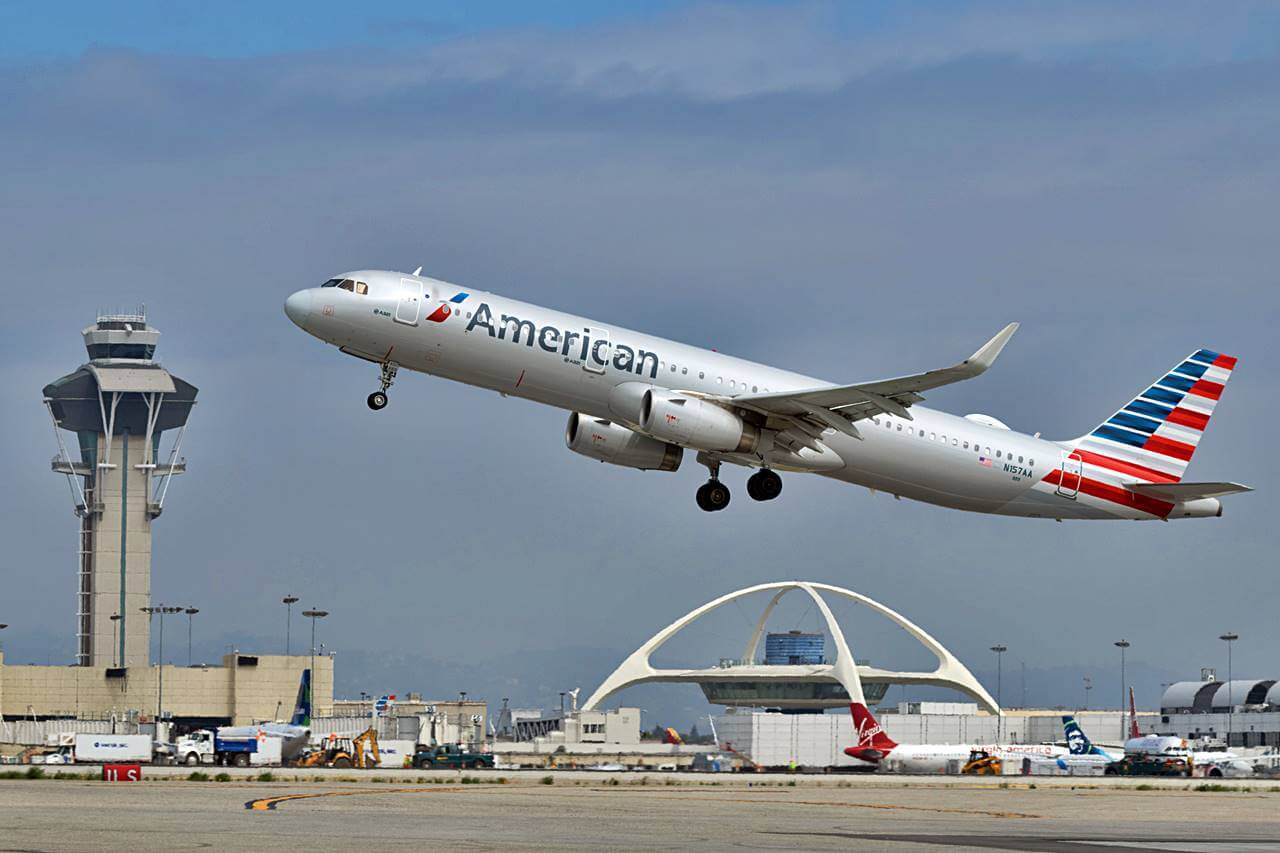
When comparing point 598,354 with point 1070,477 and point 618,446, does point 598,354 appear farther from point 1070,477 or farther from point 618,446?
point 1070,477

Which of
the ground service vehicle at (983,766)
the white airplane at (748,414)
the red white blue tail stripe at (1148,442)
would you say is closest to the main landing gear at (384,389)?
the white airplane at (748,414)

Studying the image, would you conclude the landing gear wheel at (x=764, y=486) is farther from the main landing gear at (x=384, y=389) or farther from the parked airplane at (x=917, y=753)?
the parked airplane at (x=917, y=753)

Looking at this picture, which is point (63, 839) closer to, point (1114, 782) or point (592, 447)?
point (592, 447)

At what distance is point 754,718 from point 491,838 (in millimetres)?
123234

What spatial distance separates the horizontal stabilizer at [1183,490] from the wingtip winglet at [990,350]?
1205 centimetres

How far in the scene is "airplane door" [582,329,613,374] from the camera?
54438mm

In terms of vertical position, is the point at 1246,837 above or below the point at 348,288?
below

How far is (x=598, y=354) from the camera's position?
54594mm

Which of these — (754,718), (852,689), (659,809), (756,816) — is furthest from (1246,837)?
(852,689)

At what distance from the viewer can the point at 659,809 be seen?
52219 mm

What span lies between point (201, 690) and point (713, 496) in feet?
460

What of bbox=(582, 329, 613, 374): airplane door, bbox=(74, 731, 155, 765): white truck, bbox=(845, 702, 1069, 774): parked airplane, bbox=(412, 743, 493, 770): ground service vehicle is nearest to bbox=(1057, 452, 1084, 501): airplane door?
bbox=(582, 329, 613, 374): airplane door

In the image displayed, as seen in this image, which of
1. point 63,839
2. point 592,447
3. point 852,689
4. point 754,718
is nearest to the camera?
point 63,839

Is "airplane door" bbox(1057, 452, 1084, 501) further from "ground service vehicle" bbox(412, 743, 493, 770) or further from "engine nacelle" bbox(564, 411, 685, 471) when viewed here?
"ground service vehicle" bbox(412, 743, 493, 770)
